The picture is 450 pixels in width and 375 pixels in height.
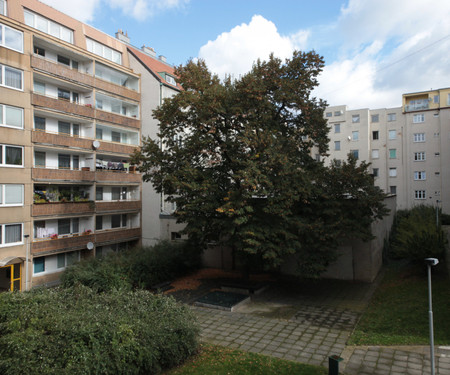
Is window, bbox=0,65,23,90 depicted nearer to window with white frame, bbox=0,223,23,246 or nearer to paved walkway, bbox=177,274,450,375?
window with white frame, bbox=0,223,23,246

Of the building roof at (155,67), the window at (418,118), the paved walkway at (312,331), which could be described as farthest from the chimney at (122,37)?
the window at (418,118)

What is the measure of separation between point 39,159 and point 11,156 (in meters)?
2.58

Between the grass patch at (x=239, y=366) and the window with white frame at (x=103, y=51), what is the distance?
2706 cm

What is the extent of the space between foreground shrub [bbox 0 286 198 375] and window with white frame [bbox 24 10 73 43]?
21.3m

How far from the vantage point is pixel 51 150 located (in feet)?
81.1

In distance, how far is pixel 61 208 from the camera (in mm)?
24438

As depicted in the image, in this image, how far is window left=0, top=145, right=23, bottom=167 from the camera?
69.4ft

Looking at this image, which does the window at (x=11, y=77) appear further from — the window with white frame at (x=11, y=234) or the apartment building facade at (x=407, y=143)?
the apartment building facade at (x=407, y=143)

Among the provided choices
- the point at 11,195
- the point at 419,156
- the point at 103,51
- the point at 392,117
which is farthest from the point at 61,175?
the point at 392,117

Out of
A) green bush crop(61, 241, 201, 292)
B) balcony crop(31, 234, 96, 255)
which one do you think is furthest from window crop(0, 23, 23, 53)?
green bush crop(61, 241, 201, 292)

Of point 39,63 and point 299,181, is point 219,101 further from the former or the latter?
point 39,63

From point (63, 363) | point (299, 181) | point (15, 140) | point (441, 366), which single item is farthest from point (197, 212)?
point (15, 140)

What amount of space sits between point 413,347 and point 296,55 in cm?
1316

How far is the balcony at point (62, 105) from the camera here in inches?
913
